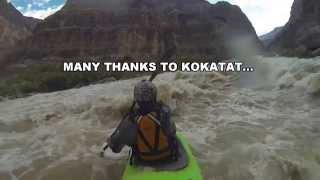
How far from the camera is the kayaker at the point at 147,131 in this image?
412 cm

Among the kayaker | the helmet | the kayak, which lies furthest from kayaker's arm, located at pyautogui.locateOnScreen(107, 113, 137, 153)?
the kayak

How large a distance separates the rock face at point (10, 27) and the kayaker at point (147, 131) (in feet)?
201

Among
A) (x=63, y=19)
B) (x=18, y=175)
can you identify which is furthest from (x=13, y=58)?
(x=18, y=175)

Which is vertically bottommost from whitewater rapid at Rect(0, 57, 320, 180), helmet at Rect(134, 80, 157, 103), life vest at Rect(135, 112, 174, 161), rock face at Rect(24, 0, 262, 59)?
whitewater rapid at Rect(0, 57, 320, 180)

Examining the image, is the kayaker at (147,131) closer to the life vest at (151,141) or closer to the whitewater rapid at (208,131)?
the life vest at (151,141)

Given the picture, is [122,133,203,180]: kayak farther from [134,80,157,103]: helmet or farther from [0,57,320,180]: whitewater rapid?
[0,57,320,180]: whitewater rapid

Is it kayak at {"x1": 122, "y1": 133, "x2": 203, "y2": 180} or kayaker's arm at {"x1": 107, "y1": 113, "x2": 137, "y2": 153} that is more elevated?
kayaker's arm at {"x1": 107, "y1": 113, "x2": 137, "y2": 153}

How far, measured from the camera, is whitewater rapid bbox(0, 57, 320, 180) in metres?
6.28

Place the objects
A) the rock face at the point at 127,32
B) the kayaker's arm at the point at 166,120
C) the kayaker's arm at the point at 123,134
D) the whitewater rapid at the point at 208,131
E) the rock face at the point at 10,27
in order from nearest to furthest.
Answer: the kayaker's arm at the point at 123,134 → the kayaker's arm at the point at 166,120 → the whitewater rapid at the point at 208,131 → the rock face at the point at 127,32 → the rock face at the point at 10,27

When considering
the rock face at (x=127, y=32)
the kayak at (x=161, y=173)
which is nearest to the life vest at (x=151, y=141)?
the kayak at (x=161, y=173)

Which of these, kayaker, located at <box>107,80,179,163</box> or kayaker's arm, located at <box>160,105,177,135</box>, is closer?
kayaker, located at <box>107,80,179,163</box>

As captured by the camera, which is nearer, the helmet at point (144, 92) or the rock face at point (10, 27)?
the helmet at point (144, 92)

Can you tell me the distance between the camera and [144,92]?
13.5 feet

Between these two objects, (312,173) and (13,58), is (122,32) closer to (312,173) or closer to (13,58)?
(13,58)
